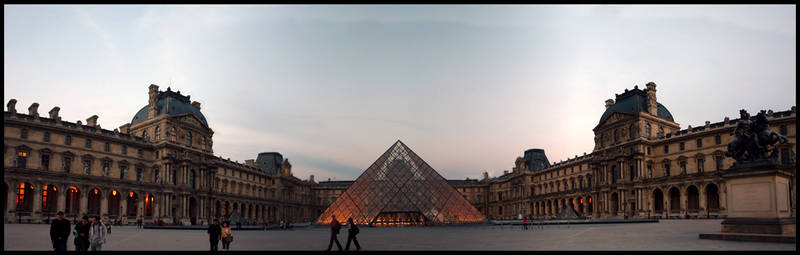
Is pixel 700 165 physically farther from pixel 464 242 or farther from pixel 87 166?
pixel 87 166

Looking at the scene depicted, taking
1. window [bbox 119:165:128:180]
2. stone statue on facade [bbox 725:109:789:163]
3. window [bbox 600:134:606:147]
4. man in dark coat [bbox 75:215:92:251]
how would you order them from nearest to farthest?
man in dark coat [bbox 75:215:92:251], stone statue on facade [bbox 725:109:789:163], window [bbox 119:165:128:180], window [bbox 600:134:606:147]

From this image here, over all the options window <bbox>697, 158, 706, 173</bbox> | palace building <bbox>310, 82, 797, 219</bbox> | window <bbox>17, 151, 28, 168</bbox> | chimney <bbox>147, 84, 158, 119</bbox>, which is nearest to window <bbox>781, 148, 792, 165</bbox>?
palace building <bbox>310, 82, 797, 219</bbox>

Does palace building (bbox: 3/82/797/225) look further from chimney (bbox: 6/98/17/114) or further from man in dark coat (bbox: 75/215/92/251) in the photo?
man in dark coat (bbox: 75/215/92/251)

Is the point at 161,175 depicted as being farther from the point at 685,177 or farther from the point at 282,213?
the point at 685,177

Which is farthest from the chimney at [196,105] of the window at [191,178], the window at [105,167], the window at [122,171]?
the window at [105,167]

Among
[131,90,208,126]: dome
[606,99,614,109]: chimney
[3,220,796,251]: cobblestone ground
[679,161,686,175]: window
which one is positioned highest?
[606,99,614,109]: chimney

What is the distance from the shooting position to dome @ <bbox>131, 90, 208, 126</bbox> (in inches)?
1990

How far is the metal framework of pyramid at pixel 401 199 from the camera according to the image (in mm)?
37125

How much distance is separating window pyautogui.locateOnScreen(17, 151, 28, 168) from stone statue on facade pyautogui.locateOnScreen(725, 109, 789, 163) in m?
40.4

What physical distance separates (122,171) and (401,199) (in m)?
23.9

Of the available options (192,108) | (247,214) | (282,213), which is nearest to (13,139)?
(192,108)

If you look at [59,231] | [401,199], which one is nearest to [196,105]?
[401,199]

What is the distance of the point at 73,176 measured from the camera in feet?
127

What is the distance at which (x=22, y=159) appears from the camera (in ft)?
119
